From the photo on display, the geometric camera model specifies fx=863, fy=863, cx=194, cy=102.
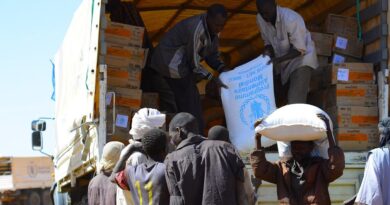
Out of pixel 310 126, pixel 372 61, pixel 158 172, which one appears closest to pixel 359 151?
pixel 372 61

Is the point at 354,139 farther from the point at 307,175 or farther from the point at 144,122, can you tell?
the point at 307,175

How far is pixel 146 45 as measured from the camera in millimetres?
9195

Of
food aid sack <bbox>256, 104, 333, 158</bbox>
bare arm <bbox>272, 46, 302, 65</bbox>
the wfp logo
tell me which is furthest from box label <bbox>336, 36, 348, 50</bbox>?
food aid sack <bbox>256, 104, 333, 158</bbox>

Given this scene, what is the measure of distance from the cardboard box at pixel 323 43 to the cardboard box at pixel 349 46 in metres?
0.05

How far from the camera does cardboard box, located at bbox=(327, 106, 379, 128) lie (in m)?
7.64

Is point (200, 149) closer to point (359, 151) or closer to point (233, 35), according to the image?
point (359, 151)

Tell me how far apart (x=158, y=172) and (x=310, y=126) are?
97cm

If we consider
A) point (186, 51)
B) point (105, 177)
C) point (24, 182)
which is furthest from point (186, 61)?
point (24, 182)

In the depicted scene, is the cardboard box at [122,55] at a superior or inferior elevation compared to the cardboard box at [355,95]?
superior

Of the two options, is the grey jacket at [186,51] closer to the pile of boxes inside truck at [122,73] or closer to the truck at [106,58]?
the truck at [106,58]

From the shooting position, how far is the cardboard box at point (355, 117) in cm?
764

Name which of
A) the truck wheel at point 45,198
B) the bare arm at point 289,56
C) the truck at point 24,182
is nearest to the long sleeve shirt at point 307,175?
the bare arm at point 289,56

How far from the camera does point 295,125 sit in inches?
211

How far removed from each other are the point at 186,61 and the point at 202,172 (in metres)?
3.26
